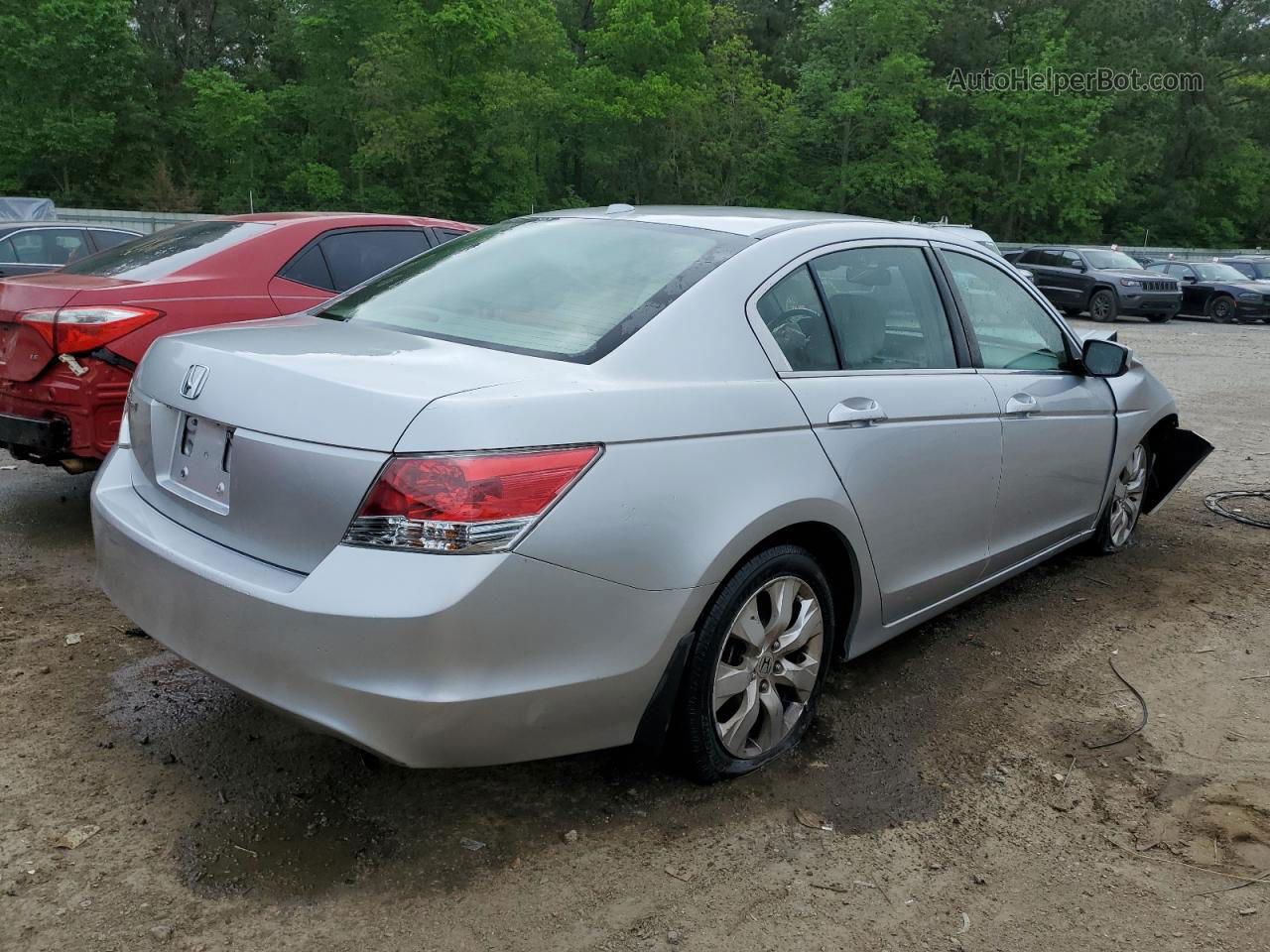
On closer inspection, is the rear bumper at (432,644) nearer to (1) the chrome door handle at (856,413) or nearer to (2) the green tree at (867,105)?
(1) the chrome door handle at (856,413)

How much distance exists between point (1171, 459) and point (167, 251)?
5.38 meters

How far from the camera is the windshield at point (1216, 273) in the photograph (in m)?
27.3

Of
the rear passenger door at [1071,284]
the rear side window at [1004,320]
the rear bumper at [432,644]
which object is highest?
the rear side window at [1004,320]

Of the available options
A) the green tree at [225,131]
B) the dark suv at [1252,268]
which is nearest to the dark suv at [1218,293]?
the dark suv at [1252,268]

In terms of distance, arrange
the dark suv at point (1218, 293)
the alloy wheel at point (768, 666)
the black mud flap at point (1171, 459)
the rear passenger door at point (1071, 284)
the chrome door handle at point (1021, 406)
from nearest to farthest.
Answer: the alloy wheel at point (768, 666), the chrome door handle at point (1021, 406), the black mud flap at point (1171, 459), the rear passenger door at point (1071, 284), the dark suv at point (1218, 293)

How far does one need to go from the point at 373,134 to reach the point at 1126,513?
41686mm

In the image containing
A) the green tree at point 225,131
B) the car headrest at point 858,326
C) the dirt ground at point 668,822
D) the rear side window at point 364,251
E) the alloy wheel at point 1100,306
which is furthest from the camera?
the green tree at point 225,131

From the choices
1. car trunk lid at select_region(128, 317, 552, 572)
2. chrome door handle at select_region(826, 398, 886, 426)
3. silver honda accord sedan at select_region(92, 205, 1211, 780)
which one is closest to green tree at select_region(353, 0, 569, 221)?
silver honda accord sedan at select_region(92, 205, 1211, 780)

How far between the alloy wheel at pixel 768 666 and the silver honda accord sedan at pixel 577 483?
11mm

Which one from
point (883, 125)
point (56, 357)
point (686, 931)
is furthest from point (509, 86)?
point (686, 931)

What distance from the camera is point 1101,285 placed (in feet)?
80.2

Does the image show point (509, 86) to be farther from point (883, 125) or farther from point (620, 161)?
point (883, 125)

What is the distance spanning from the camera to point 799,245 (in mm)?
3289

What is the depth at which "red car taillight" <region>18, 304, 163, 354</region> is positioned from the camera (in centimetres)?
470
